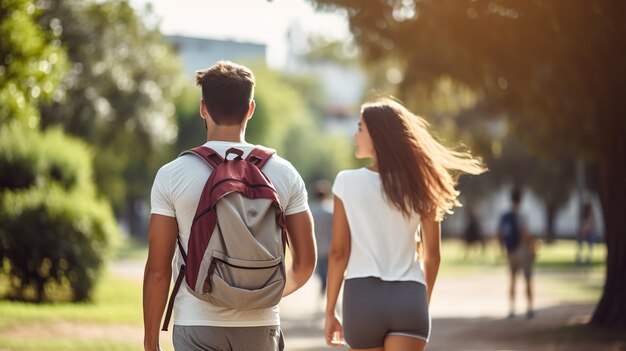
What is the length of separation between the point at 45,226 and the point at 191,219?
47.6 feet

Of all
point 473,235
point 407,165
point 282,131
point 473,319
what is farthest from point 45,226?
point 282,131

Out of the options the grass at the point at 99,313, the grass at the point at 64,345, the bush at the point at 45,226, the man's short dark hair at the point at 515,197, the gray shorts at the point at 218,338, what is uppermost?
the gray shorts at the point at 218,338

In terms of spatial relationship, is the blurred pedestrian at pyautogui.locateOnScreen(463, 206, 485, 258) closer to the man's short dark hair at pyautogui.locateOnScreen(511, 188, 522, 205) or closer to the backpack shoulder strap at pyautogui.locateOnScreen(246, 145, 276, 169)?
the man's short dark hair at pyautogui.locateOnScreen(511, 188, 522, 205)

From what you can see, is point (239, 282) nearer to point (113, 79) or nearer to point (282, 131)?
point (113, 79)

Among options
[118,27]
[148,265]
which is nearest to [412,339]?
[148,265]

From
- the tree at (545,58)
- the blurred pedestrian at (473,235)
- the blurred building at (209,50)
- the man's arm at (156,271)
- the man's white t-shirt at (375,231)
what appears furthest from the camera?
the blurred building at (209,50)

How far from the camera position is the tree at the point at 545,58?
14.2 metres

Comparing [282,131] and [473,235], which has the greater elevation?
[282,131]

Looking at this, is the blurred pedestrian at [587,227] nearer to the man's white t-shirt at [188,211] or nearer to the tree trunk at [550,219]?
the tree trunk at [550,219]

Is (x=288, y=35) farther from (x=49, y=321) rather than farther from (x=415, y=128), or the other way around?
(x=415, y=128)

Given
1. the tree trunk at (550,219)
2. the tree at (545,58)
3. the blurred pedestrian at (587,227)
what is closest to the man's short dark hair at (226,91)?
the tree at (545,58)

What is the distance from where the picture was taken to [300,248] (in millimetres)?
4422

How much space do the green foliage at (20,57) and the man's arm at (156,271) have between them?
7.61 meters

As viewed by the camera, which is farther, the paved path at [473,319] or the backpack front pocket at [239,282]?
the paved path at [473,319]
